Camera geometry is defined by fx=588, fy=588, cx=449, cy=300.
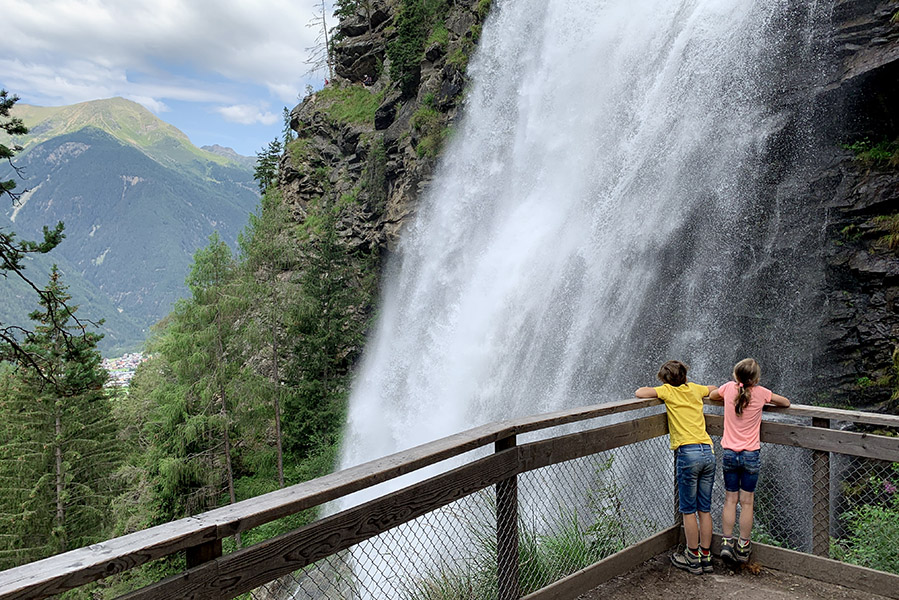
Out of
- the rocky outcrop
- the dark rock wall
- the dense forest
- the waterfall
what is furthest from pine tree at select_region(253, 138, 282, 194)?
the dark rock wall

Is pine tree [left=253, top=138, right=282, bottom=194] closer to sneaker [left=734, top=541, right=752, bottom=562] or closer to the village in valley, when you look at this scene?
the village in valley

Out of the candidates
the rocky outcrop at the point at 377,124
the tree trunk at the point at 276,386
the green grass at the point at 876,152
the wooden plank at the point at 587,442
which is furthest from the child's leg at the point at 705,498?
the tree trunk at the point at 276,386

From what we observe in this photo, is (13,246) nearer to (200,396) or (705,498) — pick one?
(705,498)

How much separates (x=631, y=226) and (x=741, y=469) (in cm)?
837

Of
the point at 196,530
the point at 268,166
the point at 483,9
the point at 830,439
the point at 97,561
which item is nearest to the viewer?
the point at 97,561

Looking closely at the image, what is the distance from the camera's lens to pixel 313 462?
23516 mm

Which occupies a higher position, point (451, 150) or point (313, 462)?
point (451, 150)

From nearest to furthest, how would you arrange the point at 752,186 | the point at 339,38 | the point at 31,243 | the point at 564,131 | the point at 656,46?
1. the point at 31,243
2. the point at 752,186
3. the point at 656,46
4. the point at 564,131
5. the point at 339,38

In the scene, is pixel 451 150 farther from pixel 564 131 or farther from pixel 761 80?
pixel 761 80

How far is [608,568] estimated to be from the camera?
3.73 meters

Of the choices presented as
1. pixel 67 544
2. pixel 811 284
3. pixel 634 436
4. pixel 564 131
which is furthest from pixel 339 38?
pixel 634 436

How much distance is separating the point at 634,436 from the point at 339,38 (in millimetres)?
37096

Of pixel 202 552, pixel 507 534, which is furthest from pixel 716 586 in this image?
pixel 202 552

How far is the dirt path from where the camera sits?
362 cm
